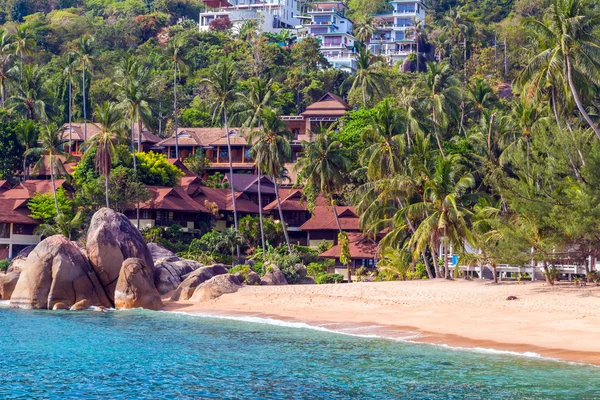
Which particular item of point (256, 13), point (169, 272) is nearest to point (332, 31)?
point (256, 13)

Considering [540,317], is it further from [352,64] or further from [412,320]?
[352,64]

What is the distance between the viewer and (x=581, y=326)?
27969mm

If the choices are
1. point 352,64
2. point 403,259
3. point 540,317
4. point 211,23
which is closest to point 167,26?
point 211,23

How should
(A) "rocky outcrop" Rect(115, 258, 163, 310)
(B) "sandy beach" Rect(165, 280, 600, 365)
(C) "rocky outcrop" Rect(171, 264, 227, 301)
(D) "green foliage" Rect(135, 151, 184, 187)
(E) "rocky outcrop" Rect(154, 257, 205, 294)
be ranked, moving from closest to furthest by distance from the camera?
(B) "sandy beach" Rect(165, 280, 600, 365)
(A) "rocky outcrop" Rect(115, 258, 163, 310)
(C) "rocky outcrop" Rect(171, 264, 227, 301)
(E) "rocky outcrop" Rect(154, 257, 205, 294)
(D) "green foliage" Rect(135, 151, 184, 187)

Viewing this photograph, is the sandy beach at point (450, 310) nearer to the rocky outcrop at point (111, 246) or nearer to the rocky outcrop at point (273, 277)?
the rocky outcrop at point (111, 246)

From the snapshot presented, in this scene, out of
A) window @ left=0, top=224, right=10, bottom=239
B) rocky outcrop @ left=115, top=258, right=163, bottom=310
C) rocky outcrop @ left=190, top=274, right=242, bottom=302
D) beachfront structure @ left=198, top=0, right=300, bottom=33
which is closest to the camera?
rocky outcrop @ left=115, top=258, right=163, bottom=310

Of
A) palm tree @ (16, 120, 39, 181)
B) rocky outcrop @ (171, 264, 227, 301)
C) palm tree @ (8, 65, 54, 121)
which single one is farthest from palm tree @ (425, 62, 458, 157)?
palm tree @ (8, 65, 54, 121)

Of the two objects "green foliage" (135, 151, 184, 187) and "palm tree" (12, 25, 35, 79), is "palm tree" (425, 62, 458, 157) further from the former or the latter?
"palm tree" (12, 25, 35, 79)

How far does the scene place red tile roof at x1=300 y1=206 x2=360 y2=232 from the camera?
62.1 meters

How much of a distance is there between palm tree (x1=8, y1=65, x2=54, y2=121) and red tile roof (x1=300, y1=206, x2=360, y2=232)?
91.5 ft

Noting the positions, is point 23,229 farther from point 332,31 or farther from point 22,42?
point 332,31

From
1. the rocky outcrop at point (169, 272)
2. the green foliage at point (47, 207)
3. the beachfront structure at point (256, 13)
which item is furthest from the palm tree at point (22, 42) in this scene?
the beachfront structure at point (256, 13)

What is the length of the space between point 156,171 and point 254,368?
4456 cm

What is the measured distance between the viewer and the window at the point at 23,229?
61.3m
